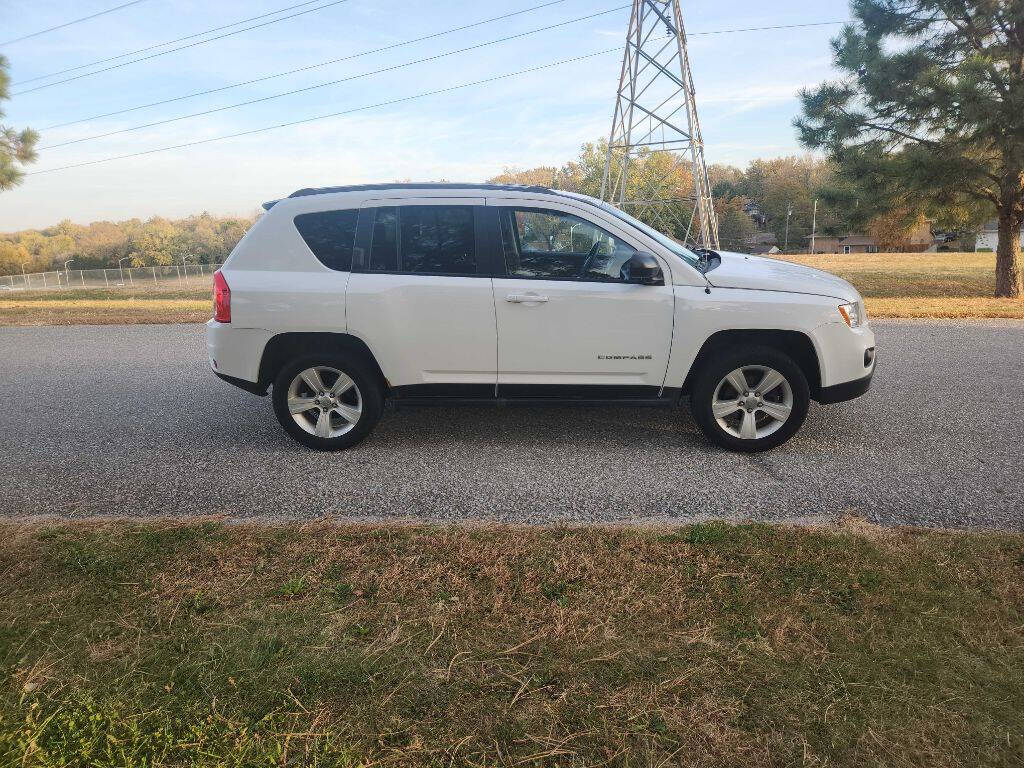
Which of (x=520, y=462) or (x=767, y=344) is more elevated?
(x=767, y=344)

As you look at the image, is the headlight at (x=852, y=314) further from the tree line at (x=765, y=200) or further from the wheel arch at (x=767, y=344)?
the tree line at (x=765, y=200)

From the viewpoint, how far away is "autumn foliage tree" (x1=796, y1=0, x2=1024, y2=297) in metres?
14.0

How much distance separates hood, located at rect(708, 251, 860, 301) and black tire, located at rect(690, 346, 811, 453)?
47 centimetres

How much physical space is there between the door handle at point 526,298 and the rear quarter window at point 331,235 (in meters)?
1.24

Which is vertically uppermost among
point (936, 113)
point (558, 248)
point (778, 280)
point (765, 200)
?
point (765, 200)

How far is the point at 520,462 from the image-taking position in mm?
4859

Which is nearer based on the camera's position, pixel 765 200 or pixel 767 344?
pixel 767 344

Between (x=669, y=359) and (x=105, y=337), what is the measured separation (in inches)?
398

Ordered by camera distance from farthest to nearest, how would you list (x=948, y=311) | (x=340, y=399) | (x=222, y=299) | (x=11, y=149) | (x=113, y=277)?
(x=113, y=277)
(x=11, y=149)
(x=948, y=311)
(x=340, y=399)
(x=222, y=299)

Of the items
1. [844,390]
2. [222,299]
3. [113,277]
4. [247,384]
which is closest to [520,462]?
[247,384]

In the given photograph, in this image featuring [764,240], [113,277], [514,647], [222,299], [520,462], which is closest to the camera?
[514,647]

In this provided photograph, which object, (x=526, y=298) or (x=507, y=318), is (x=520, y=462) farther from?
(x=526, y=298)

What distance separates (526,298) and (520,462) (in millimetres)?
1196

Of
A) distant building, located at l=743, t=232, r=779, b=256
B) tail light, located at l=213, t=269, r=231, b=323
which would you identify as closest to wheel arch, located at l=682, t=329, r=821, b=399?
tail light, located at l=213, t=269, r=231, b=323
